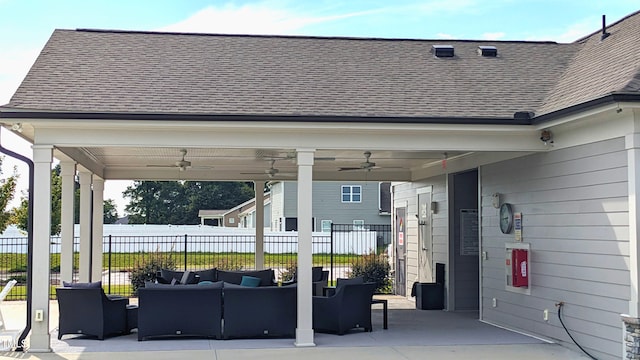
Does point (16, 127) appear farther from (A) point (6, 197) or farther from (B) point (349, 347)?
(A) point (6, 197)

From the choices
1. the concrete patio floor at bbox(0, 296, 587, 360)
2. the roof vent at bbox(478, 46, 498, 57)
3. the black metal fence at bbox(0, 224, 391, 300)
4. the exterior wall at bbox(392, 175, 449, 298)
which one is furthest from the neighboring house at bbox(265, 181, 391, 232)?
the concrete patio floor at bbox(0, 296, 587, 360)

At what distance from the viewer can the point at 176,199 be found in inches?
2026

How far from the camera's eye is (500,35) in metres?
17.5

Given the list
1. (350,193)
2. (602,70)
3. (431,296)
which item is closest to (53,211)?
(350,193)

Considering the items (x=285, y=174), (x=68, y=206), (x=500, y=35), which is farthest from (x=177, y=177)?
(x=500, y=35)

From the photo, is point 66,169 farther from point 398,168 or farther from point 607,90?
point 607,90

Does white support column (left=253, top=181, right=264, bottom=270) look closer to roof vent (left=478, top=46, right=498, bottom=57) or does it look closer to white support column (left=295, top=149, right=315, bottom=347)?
roof vent (left=478, top=46, right=498, bottom=57)

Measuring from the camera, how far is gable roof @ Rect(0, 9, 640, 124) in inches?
396

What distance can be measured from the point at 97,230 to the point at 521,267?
29.2 feet

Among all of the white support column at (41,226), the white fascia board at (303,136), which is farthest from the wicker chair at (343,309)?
the white support column at (41,226)

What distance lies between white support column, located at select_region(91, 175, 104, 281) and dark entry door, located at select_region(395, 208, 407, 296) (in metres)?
6.62

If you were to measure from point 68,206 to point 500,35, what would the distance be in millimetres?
10148

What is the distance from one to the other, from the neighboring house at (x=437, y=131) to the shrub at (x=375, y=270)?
3.19m

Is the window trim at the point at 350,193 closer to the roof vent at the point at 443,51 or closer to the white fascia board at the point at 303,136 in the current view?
the roof vent at the point at 443,51
